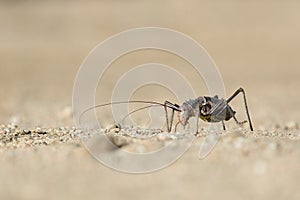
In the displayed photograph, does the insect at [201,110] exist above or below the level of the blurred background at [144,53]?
below

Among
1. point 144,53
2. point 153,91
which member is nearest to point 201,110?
point 153,91

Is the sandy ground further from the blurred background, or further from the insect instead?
the insect

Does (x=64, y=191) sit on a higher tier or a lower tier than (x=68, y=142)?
lower

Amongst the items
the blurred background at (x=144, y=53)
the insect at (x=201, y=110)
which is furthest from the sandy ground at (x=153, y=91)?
the insect at (x=201, y=110)

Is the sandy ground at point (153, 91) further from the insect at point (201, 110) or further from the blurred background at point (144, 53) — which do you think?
the insect at point (201, 110)

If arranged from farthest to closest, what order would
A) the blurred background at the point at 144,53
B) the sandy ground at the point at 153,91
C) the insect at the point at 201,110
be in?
1. the blurred background at the point at 144,53
2. the insect at the point at 201,110
3. the sandy ground at the point at 153,91

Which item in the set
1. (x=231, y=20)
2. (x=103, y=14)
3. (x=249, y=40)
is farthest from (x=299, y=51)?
(x=103, y=14)

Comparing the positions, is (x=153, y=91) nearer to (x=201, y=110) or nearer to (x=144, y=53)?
(x=144, y=53)

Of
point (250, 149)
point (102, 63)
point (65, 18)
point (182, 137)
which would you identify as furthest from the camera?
point (65, 18)

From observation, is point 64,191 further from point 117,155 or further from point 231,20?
point 231,20
